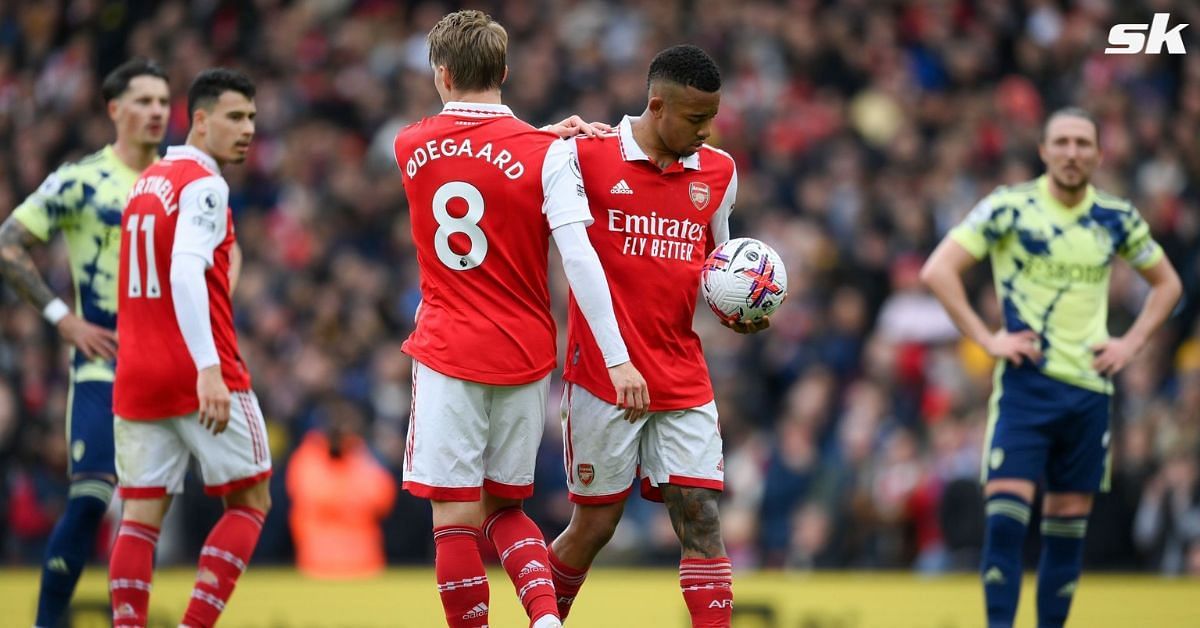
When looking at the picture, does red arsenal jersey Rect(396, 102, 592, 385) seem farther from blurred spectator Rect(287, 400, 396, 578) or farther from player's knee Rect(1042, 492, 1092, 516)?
blurred spectator Rect(287, 400, 396, 578)

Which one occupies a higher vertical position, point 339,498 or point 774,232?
point 774,232

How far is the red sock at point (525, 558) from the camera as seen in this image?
277 inches

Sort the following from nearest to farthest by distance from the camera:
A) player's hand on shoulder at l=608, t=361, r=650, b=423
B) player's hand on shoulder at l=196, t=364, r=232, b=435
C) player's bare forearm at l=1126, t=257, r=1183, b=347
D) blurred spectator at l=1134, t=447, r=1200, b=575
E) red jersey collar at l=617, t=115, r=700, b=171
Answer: player's hand on shoulder at l=608, t=361, r=650, b=423, red jersey collar at l=617, t=115, r=700, b=171, player's hand on shoulder at l=196, t=364, r=232, b=435, player's bare forearm at l=1126, t=257, r=1183, b=347, blurred spectator at l=1134, t=447, r=1200, b=575

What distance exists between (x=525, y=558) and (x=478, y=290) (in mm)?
1173

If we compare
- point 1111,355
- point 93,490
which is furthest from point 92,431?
point 1111,355

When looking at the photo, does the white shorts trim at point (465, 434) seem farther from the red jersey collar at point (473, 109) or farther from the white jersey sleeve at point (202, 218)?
the white jersey sleeve at point (202, 218)

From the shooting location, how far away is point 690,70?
726cm

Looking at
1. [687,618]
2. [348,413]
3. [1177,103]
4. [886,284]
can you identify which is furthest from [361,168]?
[687,618]

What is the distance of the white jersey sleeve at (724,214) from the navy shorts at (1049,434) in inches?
90.2

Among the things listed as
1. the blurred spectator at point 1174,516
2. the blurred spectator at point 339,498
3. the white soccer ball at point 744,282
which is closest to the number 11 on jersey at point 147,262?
the white soccer ball at point 744,282

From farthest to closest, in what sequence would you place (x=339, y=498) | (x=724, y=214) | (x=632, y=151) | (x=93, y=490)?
(x=339, y=498) → (x=93, y=490) → (x=724, y=214) → (x=632, y=151)

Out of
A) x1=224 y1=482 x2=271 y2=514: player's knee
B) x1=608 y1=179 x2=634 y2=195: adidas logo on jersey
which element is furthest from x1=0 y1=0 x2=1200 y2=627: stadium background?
x1=608 y1=179 x2=634 y2=195: adidas logo on jersey

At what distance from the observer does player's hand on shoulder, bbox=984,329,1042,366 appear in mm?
9109

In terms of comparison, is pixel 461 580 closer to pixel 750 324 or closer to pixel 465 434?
pixel 465 434
